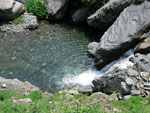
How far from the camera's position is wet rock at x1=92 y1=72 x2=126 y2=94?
13340mm

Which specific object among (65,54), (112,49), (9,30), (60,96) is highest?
(112,49)

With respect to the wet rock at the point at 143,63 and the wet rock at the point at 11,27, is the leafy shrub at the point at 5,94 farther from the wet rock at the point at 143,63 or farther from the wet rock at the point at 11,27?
the wet rock at the point at 11,27

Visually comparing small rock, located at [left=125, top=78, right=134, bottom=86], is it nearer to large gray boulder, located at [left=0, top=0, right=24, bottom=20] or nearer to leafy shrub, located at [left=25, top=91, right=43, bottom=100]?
leafy shrub, located at [left=25, top=91, right=43, bottom=100]

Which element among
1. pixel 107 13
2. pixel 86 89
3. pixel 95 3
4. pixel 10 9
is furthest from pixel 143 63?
pixel 10 9

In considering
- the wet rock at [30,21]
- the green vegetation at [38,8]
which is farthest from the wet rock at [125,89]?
the green vegetation at [38,8]

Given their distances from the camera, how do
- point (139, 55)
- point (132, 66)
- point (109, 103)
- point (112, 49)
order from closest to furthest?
point (109, 103), point (132, 66), point (139, 55), point (112, 49)

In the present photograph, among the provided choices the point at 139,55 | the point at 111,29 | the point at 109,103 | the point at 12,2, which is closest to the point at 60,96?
the point at 109,103

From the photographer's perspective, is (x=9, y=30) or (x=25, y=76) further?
(x=9, y=30)

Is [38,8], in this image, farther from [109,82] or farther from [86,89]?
[109,82]

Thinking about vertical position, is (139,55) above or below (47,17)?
above

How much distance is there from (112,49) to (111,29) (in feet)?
6.75

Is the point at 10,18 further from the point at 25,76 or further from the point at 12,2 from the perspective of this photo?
the point at 25,76

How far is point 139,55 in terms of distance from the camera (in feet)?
49.0

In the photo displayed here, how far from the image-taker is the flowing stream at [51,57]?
16.2m
